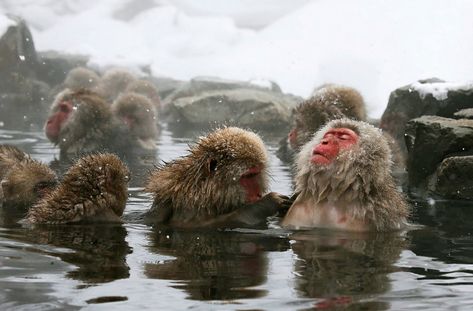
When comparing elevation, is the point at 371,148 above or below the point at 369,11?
below

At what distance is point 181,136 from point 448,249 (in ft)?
27.0

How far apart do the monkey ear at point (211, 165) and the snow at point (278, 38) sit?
8848 mm

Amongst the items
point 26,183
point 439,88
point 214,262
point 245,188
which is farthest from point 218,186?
point 439,88

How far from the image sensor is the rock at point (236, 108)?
13695 mm

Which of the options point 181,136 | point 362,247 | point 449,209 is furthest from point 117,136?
point 362,247

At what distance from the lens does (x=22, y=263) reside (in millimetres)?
3682

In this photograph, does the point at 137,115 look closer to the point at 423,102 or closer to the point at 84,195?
the point at 423,102

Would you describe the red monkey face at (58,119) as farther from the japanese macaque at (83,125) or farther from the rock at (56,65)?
the rock at (56,65)

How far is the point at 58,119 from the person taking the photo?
949cm

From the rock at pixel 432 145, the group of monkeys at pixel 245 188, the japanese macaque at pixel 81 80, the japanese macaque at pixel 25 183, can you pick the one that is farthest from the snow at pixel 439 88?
the japanese macaque at pixel 81 80

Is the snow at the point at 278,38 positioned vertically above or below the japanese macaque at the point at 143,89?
above

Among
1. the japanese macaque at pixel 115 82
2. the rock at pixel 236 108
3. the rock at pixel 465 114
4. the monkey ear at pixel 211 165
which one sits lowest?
the monkey ear at pixel 211 165

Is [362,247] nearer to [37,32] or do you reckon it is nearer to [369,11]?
[369,11]

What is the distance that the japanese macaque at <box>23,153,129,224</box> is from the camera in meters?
4.95
